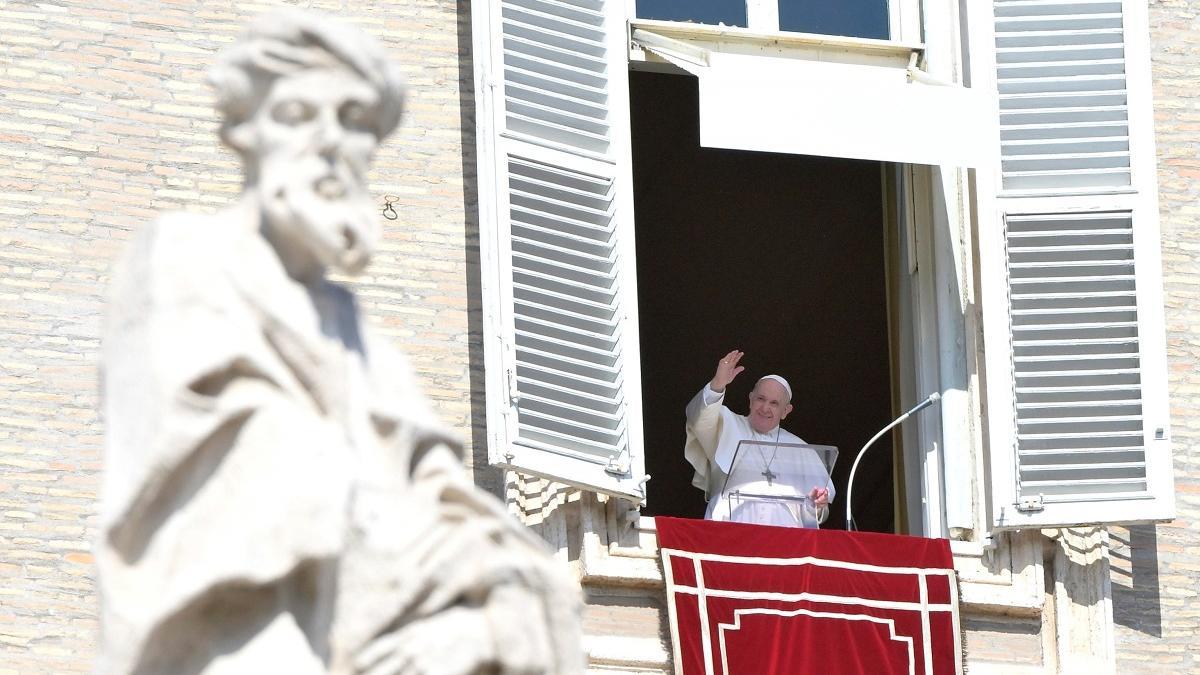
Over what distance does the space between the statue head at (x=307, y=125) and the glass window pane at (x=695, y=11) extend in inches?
287

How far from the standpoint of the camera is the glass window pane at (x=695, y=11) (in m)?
12.9

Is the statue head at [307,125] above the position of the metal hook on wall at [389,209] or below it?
below

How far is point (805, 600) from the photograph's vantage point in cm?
1210

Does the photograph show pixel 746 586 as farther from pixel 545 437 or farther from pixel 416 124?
pixel 416 124

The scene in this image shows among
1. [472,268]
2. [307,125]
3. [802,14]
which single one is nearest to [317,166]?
[307,125]

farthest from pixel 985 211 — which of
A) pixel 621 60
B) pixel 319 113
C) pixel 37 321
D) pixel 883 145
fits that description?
pixel 319 113

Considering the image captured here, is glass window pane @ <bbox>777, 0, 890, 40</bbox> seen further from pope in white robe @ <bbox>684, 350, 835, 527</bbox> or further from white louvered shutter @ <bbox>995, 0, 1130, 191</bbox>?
pope in white robe @ <bbox>684, 350, 835, 527</bbox>

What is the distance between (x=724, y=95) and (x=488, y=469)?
1.44m

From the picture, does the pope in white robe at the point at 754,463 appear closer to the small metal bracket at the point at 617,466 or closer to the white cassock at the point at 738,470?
the white cassock at the point at 738,470

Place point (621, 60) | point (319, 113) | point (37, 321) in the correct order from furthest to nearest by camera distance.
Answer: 1. point (621, 60)
2. point (37, 321)
3. point (319, 113)

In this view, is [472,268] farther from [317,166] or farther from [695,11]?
[317,166]

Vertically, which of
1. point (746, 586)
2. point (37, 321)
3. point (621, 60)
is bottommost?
point (746, 586)

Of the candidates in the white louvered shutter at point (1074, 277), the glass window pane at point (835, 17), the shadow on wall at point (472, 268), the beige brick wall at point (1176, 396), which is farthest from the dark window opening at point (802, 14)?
the beige brick wall at point (1176, 396)

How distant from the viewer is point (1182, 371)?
13.0 metres
